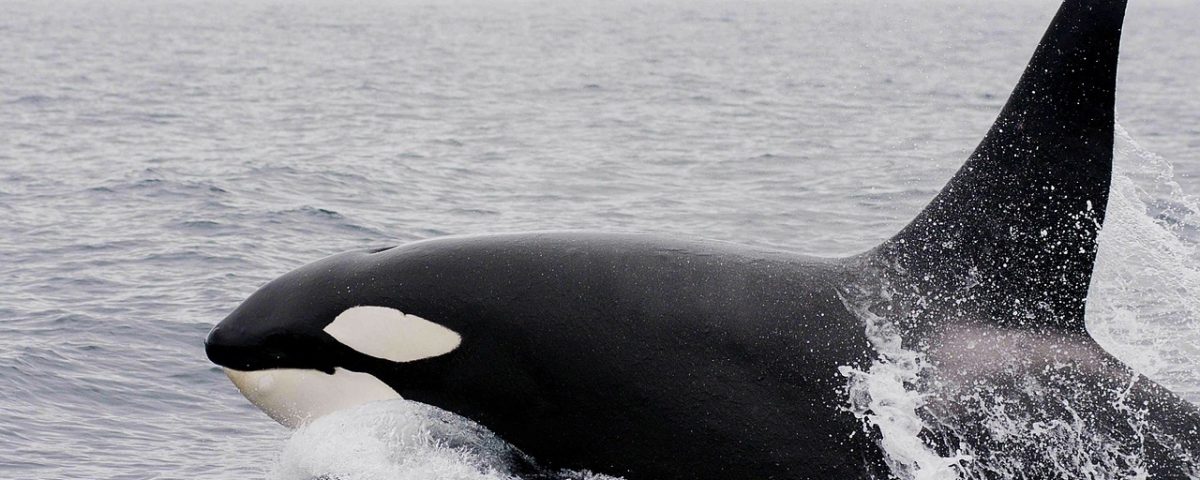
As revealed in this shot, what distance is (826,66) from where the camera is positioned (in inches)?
1956

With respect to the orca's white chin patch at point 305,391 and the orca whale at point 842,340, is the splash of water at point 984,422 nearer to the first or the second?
the orca whale at point 842,340

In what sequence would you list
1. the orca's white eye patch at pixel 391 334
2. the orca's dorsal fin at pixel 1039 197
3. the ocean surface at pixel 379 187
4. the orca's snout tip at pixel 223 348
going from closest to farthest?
the orca's dorsal fin at pixel 1039 197 < the orca's white eye patch at pixel 391 334 < the orca's snout tip at pixel 223 348 < the ocean surface at pixel 379 187

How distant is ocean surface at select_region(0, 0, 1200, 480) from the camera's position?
8.92 m

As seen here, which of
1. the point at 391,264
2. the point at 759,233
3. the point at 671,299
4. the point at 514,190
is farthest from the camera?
the point at 514,190

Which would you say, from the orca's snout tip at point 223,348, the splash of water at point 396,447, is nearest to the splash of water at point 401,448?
the splash of water at point 396,447

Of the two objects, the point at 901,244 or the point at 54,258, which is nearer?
the point at 901,244

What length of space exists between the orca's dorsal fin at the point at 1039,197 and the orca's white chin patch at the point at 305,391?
8.33ft

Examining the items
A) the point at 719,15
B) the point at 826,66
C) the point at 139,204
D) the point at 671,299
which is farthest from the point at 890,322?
the point at 719,15

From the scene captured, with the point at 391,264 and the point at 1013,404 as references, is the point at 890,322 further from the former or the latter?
the point at 391,264

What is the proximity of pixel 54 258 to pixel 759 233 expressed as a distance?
24.2ft

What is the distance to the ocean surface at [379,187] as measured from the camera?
29.3 ft

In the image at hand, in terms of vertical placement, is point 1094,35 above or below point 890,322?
above

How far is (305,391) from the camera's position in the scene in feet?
22.2

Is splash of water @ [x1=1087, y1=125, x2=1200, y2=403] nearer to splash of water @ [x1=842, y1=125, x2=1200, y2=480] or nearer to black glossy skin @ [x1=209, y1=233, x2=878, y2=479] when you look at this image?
splash of water @ [x1=842, y1=125, x2=1200, y2=480]
